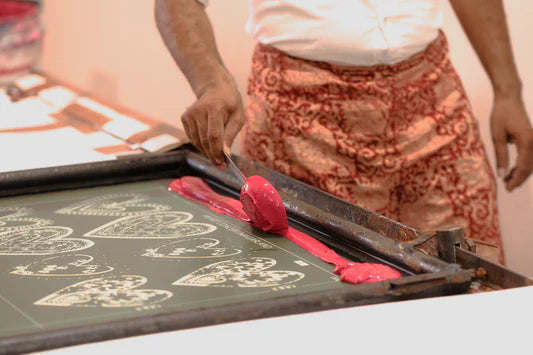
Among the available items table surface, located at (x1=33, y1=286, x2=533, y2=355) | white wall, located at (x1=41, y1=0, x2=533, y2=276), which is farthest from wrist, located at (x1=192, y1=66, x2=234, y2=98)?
white wall, located at (x1=41, y1=0, x2=533, y2=276)

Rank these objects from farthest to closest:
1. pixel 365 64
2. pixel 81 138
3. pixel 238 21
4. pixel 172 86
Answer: pixel 172 86, pixel 238 21, pixel 81 138, pixel 365 64

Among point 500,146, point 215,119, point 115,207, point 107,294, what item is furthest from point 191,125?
point 500,146

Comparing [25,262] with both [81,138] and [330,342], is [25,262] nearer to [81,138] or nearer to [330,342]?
[330,342]

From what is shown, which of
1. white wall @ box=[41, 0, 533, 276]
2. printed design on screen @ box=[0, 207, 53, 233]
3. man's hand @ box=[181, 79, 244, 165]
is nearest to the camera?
printed design on screen @ box=[0, 207, 53, 233]

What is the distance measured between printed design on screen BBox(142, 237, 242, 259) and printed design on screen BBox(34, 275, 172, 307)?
0.12 meters

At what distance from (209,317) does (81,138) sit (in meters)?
1.23

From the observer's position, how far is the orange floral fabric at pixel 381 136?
1.87m

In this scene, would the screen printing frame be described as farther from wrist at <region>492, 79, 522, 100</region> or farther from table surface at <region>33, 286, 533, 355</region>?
wrist at <region>492, 79, 522, 100</region>

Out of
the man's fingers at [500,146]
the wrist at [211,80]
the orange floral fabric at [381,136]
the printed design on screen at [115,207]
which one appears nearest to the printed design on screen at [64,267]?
the printed design on screen at [115,207]

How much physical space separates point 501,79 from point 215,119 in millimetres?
785

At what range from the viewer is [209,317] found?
3.46 feet

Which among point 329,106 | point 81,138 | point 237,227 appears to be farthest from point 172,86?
point 237,227

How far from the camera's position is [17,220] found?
5.30ft

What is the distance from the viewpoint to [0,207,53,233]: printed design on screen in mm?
1569
